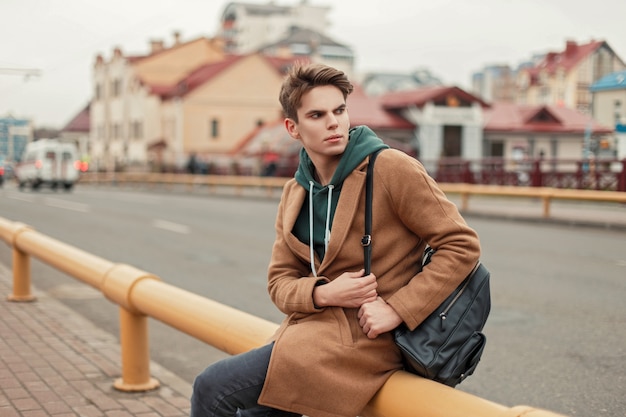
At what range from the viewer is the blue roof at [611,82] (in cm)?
1289

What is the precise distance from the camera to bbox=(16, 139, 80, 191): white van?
41188 mm

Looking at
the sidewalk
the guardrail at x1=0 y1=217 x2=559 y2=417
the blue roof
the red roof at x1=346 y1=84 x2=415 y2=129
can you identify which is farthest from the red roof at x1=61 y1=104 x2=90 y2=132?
the guardrail at x1=0 y1=217 x2=559 y2=417

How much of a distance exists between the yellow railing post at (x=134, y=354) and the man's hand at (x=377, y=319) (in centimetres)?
269

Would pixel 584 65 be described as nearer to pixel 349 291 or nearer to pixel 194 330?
pixel 194 330

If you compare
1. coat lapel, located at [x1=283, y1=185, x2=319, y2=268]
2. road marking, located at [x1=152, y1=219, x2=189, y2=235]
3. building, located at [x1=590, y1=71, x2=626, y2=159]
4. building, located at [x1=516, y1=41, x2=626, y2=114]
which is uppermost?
building, located at [x1=516, y1=41, x2=626, y2=114]

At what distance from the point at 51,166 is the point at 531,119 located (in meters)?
27.4

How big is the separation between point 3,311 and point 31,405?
3.15 m

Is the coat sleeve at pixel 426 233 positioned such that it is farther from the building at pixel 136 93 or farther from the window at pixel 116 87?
the window at pixel 116 87

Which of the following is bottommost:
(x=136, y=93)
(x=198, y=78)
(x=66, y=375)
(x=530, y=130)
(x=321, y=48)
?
(x=66, y=375)

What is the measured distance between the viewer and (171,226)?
18047 millimetres

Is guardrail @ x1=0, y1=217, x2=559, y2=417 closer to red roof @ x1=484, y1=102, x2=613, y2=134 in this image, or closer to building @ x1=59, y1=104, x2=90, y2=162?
red roof @ x1=484, y1=102, x2=613, y2=134

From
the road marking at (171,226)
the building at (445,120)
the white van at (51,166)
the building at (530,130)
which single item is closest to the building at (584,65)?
the road marking at (171,226)

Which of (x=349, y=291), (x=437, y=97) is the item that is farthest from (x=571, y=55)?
(x=437, y=97)

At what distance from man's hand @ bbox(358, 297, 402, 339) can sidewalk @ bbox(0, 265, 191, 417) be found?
91.3 inches
